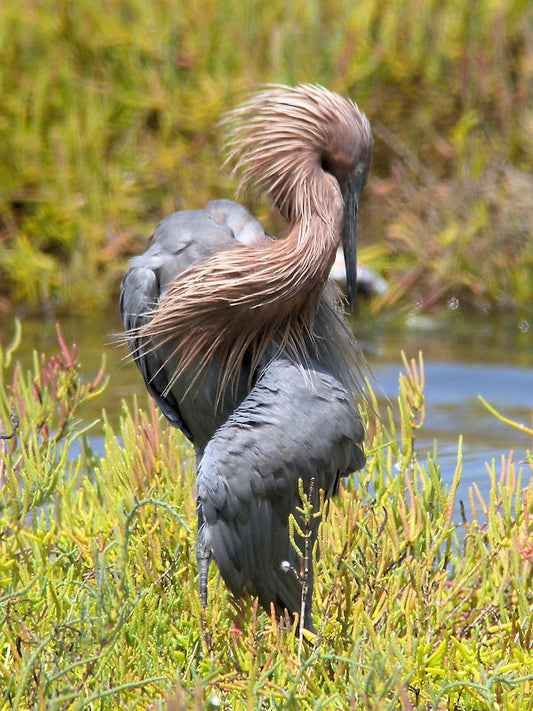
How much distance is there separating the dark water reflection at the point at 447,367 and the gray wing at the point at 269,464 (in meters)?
2.61

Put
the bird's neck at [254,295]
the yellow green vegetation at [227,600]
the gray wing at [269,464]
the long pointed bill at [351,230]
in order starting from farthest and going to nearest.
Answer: the long pointed bill at [351,230], the bird's neck at [254,295], the gray wing at [269,464], the yellow green vegetation at [227,600]

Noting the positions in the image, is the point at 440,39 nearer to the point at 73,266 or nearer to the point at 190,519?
the point at 73,266

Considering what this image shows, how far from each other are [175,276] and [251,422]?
0.61 metres

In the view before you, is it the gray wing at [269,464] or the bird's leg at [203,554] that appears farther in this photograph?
the bird's leg at [203,554]

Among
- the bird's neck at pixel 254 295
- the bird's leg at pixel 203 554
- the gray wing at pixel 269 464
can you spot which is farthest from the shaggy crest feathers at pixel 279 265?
the bird's leg at pixel 203 554

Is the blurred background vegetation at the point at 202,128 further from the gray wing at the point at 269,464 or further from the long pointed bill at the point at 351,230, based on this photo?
the gray wing at the point at 269,464

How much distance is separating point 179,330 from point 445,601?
114 centimetres

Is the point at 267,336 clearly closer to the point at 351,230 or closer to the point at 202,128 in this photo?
the point at 351,230

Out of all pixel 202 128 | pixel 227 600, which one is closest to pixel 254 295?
pixel 227 600

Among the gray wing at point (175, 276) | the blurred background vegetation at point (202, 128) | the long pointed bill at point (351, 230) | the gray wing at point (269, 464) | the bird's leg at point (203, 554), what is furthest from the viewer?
the blurred background vegetation at point (202, 128)

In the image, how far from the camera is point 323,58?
914 cm

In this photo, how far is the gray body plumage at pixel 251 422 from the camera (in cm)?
292

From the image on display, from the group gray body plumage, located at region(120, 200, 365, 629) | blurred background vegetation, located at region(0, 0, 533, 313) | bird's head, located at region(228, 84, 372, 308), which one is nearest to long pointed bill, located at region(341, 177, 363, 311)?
bird's head, located at region(228, 84, 372, 308)

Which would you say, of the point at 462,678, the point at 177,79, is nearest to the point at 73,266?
the point at 177,79
